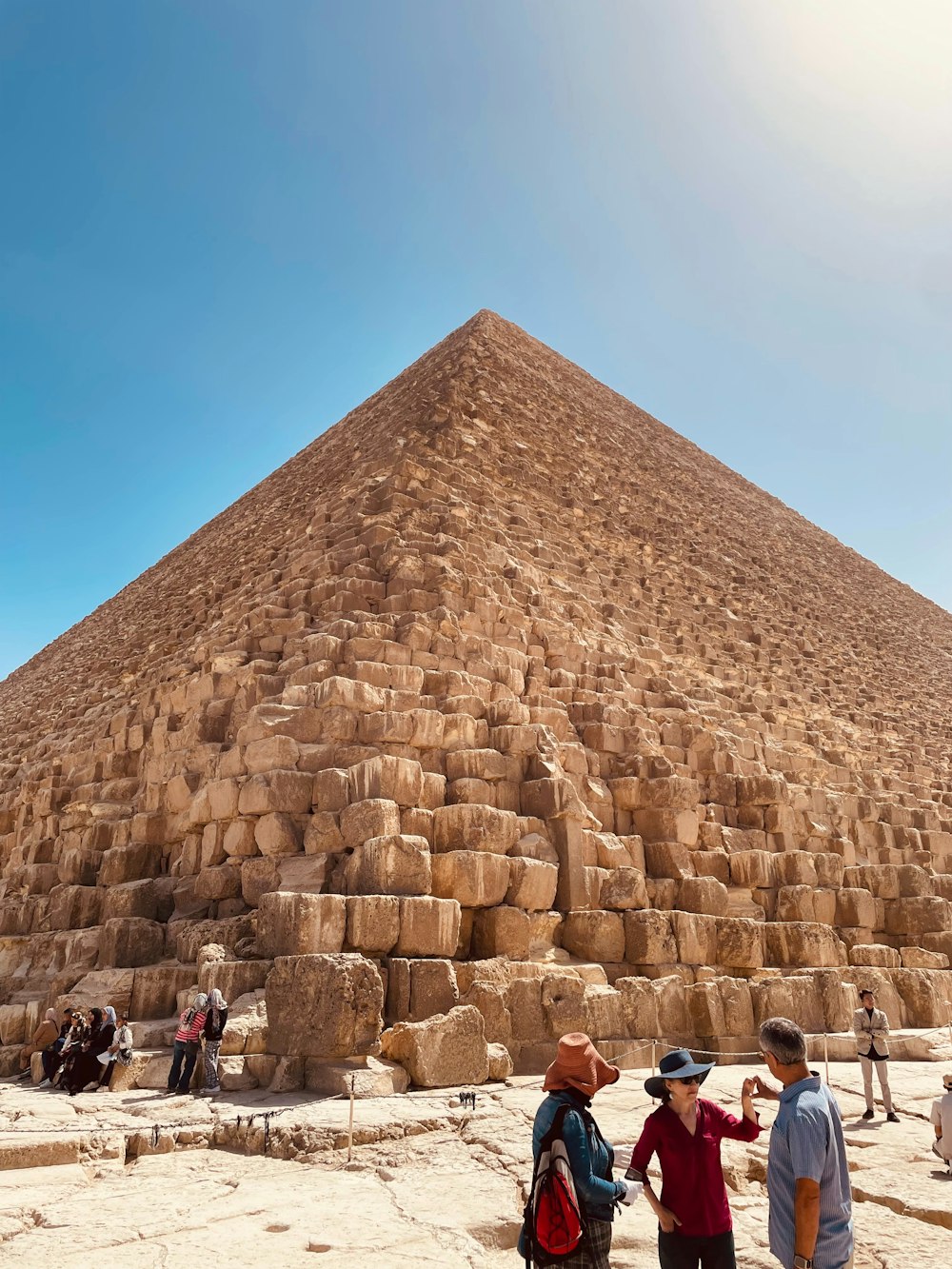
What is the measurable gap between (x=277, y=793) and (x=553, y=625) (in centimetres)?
474

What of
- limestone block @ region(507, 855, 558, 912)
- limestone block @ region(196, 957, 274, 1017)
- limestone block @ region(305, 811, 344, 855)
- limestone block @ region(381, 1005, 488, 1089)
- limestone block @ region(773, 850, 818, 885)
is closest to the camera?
limestone block @ region(381, 1005, 488, 1089)

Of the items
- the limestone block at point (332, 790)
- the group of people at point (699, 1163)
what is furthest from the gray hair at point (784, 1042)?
the limestone block at point (332, 790)

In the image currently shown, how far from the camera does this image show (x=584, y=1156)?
2479 mm

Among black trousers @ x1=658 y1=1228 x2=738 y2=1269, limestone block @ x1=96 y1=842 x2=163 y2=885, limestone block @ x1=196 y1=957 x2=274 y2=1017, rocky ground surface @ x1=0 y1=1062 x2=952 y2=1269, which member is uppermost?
limestone block @ x1=96 y1=842 x2=163 y2=885

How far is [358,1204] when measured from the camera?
3.90 meters

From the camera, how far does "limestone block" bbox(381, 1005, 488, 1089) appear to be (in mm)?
6079

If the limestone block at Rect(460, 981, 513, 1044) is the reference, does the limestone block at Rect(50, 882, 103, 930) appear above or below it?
above

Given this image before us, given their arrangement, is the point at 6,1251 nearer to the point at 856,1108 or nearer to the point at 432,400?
the point at 856,1108

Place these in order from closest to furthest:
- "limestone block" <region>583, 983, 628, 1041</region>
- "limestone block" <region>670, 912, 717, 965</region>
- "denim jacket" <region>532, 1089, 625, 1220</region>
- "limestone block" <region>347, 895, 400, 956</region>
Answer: "denim jacket" <region>532, 1089, 625, 1220</region>
"limestone block" <region>347, 895, 400, 956</region>
"limestone block" <region>583, 983, 628, 1041</region>
"limestone block" <region>670, 912, 717, 965</region>

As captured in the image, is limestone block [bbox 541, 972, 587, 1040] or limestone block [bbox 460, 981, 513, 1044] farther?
limestone block [bbox 541, 972, 587, 1040]

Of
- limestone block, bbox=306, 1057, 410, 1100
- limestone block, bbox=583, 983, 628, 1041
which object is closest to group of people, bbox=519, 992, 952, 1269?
limestone block, bbox=306, 1057, 410, 1100

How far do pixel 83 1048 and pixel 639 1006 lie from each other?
435 centimetres

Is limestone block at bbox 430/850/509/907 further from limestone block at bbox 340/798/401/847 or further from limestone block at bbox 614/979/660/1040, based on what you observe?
limestone block at bbox 614/979/660/1040

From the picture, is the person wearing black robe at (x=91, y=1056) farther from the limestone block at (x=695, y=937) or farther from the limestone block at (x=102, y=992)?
the limestone block at (x=695, y=937)
